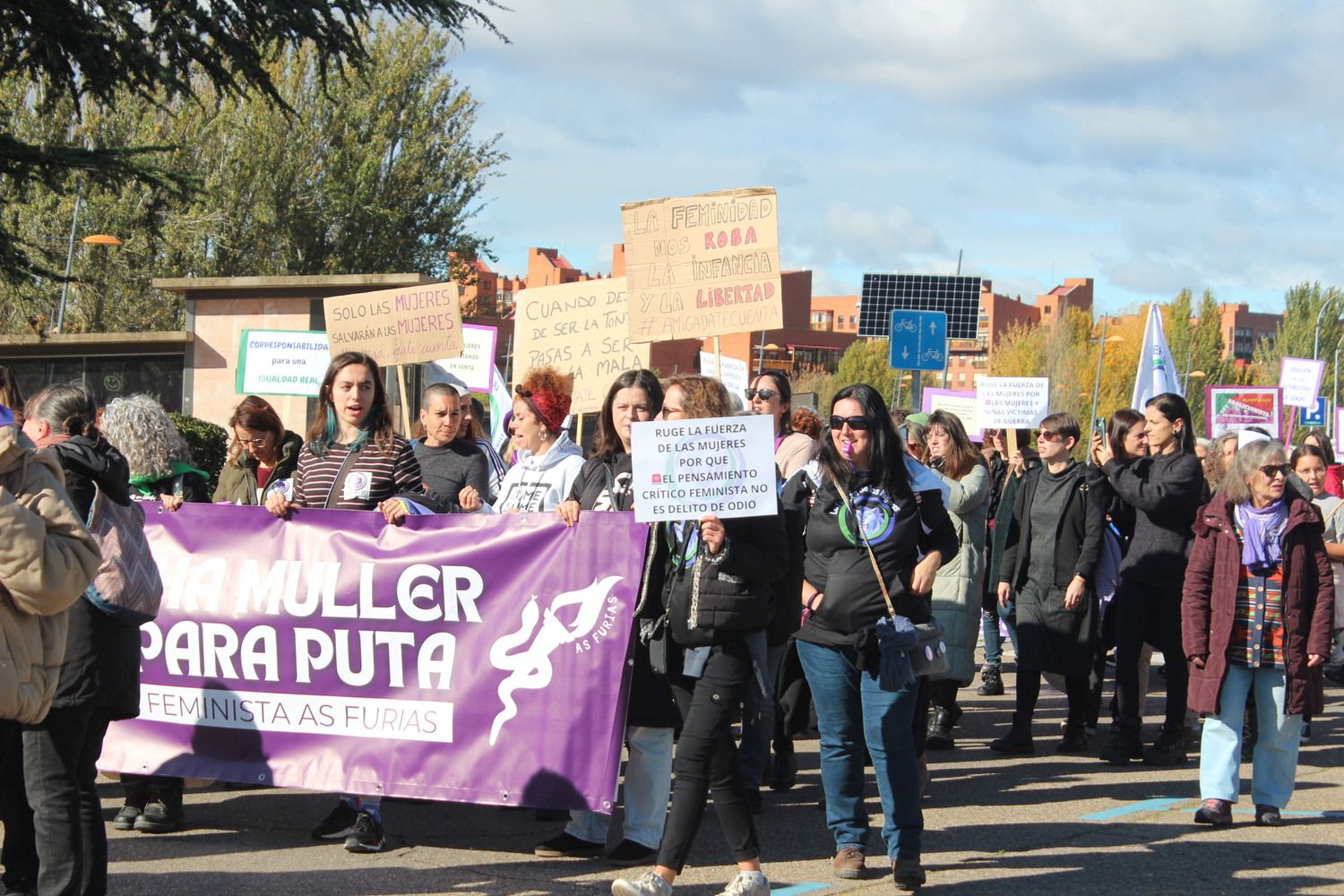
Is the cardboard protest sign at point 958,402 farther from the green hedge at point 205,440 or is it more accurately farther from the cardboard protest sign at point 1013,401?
the green hedge at point 205,440

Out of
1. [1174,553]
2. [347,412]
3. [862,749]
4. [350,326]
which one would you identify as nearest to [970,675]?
[1174,553]

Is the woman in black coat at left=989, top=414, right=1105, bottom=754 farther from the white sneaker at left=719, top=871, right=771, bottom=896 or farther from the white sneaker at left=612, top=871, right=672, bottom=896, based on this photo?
the white sneaker at left=612, top=871, right=672, bottom=896

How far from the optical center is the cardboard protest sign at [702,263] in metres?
9.25

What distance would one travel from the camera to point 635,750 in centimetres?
616

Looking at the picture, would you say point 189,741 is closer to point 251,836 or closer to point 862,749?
point 251,836

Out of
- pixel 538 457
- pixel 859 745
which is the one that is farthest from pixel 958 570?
pixel 859 745

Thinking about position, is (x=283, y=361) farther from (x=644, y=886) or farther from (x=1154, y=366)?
(x=644, y=886)

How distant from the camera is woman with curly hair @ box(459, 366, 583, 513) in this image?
7023 mm

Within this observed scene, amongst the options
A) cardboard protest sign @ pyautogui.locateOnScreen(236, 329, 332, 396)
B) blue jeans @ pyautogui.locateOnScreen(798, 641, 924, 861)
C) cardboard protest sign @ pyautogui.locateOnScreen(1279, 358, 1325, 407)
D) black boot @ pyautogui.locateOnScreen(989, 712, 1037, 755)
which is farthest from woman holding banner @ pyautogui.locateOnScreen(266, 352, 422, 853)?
cardboard protest sign @ pyautogui.locateOnScreen(1279, 358, 1325, 407)

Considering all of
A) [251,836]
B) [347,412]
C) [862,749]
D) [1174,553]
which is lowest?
Result: [251,836]

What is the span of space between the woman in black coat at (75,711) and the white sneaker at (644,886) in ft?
5.49

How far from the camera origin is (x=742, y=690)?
5.45 meters

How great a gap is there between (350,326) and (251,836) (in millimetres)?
5208

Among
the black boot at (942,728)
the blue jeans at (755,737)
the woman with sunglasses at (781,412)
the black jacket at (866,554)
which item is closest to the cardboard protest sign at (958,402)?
the black boot at (942,728)
